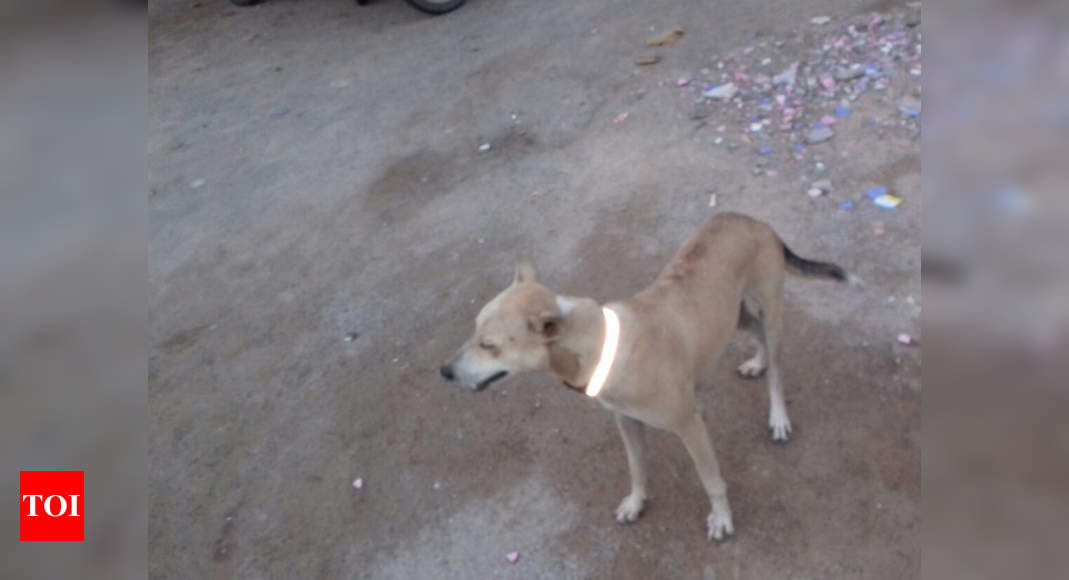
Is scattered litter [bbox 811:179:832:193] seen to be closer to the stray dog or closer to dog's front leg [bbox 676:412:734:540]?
the stray dog

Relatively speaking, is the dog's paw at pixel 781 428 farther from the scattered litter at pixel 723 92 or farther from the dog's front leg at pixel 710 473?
the scattered litter at pixel 723 92

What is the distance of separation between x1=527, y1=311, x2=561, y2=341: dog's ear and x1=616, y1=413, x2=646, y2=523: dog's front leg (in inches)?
23.9

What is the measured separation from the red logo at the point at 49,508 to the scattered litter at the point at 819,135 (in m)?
4.77

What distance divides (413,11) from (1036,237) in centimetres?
937

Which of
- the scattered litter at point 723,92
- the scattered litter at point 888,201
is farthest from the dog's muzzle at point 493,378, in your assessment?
the scattered litter at point 723,92

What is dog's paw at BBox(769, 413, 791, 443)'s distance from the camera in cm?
358

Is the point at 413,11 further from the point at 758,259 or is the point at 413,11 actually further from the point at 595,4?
the point at 758,259

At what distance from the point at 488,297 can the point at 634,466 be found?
1839 mm

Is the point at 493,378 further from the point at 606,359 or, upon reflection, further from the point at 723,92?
the point at 723,92

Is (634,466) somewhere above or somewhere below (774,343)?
below

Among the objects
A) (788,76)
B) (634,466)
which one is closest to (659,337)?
(634,466)

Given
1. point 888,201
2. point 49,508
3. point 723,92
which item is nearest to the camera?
point 49,508

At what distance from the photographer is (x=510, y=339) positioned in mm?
2803

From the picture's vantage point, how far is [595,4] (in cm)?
855
